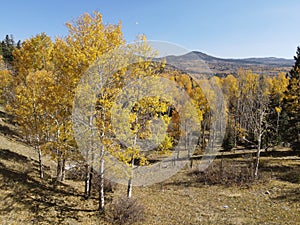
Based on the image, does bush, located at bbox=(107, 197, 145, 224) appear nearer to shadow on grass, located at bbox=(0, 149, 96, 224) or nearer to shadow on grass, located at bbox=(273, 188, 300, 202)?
shadow on grass, located at bbox=(0, 149, 96, 224)

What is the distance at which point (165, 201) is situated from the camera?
14672 millimetres

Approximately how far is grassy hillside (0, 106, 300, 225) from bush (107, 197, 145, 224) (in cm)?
36

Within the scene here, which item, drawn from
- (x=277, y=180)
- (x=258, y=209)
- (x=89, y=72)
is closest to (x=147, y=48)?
(x=89, y=72)

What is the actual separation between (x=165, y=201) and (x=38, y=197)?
752 centimetres

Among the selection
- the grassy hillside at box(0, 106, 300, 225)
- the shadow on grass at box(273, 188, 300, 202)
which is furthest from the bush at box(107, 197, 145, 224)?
the shadow on grass at box(273, 188, 300, 202)

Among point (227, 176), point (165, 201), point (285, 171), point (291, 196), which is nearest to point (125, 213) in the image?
point (165, 201)

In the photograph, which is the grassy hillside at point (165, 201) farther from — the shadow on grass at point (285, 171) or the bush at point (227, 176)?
the bush at point (227, 176)

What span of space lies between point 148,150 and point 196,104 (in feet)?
50.2

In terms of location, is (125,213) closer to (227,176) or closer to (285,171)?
(227,176)

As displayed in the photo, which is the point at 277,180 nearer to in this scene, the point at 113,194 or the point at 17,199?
the point at 113,194

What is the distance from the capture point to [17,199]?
10.0 metres

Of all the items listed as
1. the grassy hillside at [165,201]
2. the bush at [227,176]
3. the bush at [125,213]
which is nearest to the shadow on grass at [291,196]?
the grassy hillside at [165,201]

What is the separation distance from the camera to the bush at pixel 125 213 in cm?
1038

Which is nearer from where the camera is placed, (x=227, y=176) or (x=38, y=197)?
(x=38, y=197)
